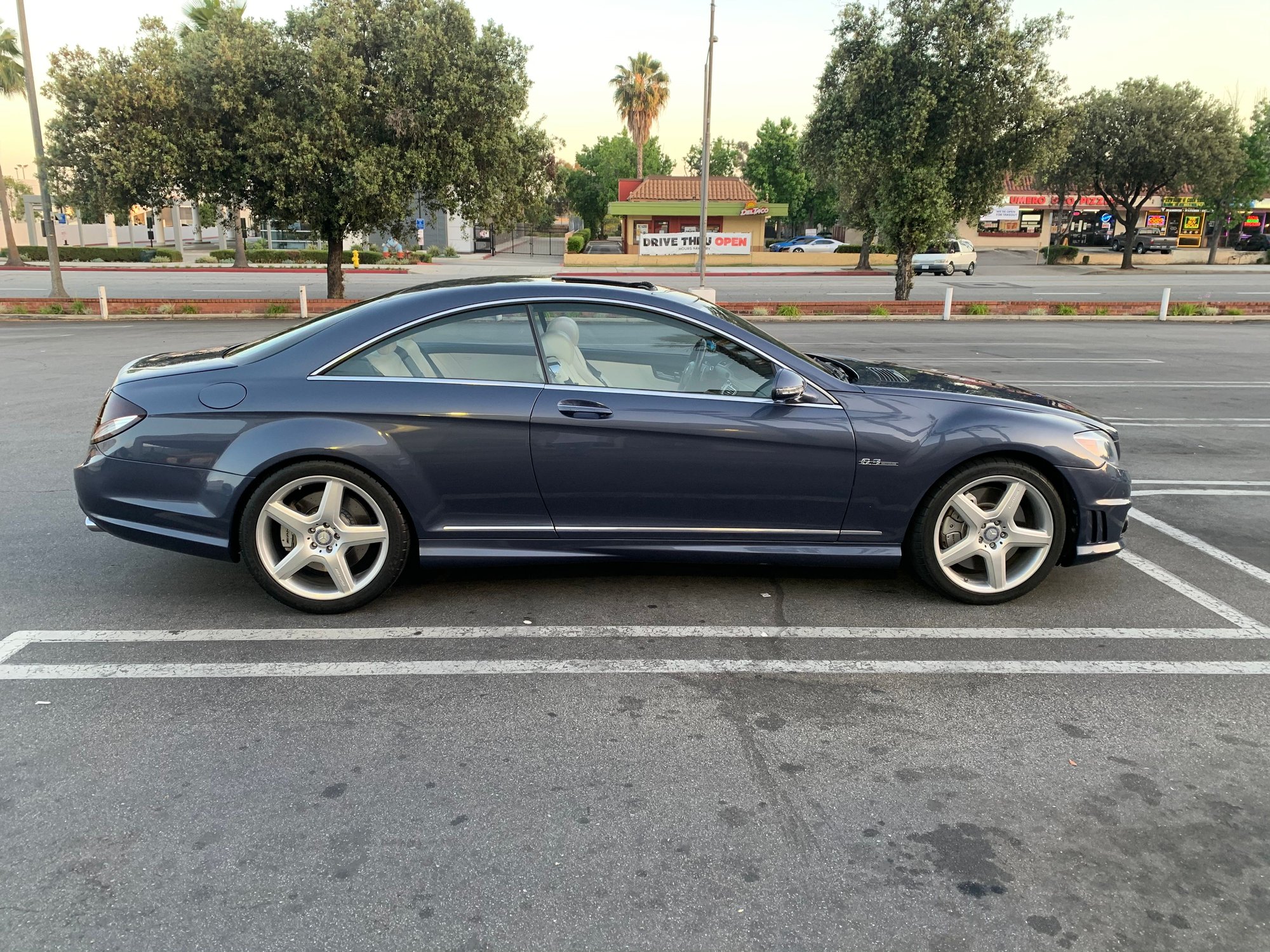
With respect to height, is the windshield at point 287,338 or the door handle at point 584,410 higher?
the windshield at point 287,338

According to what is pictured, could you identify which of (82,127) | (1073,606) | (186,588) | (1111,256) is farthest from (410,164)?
(1111,256)

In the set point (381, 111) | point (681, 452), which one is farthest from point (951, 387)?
point (381, 111)

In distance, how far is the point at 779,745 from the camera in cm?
326

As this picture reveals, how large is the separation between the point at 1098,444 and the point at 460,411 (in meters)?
3.02

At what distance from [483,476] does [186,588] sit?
5.78 ft

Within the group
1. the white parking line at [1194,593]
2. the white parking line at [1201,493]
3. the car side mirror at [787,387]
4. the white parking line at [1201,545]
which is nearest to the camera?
the car side mirror at [787,387]

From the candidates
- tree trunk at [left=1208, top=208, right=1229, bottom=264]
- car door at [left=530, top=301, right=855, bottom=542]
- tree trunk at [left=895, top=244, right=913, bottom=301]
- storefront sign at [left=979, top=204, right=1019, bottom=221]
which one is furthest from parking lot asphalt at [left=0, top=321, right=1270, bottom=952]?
storefront sign at [left=979, top=204, right=1019, bottom=221]

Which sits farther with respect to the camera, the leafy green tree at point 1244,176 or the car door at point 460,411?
the leafy green tree at point 1244,176

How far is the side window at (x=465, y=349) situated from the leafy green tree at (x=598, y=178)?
66.8 meters

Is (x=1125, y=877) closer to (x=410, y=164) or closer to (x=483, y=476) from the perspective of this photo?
(x=483, y=476)

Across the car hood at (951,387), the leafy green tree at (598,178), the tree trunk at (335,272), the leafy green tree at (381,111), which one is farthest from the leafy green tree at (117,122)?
the leafy green tree at (598,178)

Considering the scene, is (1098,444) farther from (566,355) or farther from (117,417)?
(117,417)

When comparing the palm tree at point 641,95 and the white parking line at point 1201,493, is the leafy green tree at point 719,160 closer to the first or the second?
the palm tree at point 641,95

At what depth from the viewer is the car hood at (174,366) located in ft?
14.5
